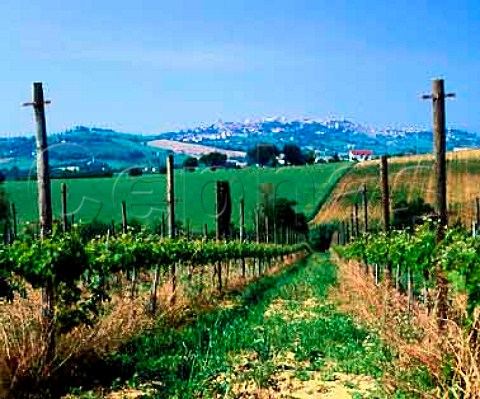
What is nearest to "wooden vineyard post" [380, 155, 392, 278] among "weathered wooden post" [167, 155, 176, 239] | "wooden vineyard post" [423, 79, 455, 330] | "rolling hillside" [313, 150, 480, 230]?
"weathered wooden post" [167, 155, 176, 239]

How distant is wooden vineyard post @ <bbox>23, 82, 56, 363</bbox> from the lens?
31.1ft

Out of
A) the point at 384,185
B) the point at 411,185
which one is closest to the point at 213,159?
the point at 411,185

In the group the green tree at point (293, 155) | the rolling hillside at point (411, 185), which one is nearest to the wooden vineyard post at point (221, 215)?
the rolling hillside at point (411, 185)

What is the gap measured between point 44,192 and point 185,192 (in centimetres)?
6740

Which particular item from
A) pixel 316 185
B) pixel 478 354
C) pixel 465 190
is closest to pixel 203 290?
pixel 478 354

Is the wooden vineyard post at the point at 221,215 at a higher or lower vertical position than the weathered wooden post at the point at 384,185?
lower

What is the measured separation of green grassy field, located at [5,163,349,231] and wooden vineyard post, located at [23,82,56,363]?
133ft

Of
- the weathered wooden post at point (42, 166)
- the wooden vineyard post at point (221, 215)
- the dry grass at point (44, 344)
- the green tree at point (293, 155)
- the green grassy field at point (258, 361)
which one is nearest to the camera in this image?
the dry grass at point (44, 344)

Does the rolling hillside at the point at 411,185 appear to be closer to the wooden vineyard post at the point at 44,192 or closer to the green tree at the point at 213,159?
the green tree at the point at 213,159

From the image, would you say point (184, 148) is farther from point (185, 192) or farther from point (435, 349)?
point (435, 349)

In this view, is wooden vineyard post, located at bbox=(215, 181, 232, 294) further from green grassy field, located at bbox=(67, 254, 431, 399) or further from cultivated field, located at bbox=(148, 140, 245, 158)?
cultivated field, located at bbox=(148, 140, 245, 158)

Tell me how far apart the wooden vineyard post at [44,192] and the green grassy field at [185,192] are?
40.4 metres

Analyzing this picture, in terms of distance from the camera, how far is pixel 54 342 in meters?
9.48

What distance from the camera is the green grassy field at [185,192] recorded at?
2502 inches
